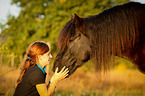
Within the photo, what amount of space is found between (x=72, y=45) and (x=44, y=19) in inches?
301

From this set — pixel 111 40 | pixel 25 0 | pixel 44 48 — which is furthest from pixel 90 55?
pixel 25 0

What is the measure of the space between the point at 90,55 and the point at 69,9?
A: 23.3 ft

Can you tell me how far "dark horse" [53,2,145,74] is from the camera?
6.89 ft

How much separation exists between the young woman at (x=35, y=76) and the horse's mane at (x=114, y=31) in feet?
2.58

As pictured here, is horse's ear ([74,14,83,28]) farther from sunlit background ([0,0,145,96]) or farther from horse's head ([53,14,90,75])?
sunlit background ([0,0,145,96])

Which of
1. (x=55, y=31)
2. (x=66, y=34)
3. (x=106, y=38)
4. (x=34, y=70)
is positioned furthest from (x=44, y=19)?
(x=34, y=70)

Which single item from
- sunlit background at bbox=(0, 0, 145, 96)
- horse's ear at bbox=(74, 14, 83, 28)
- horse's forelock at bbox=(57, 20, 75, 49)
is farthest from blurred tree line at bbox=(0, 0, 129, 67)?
horse's ear at bbox=(74, 14, 83, 28)

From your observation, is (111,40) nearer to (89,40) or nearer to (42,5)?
(89,40)

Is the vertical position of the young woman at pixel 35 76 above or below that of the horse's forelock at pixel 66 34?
below

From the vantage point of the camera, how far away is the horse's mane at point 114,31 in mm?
2100

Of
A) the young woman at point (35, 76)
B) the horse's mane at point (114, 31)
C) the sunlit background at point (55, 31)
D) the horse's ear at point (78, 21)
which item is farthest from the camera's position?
the sunlit background at point (55, 31)

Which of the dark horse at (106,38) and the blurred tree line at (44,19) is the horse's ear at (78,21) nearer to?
the dark horse at (106,38)

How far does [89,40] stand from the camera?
2262 millimetres

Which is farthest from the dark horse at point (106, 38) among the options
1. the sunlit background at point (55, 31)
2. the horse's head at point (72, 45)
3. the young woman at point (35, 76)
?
the sunlit background at point (55, 31)
